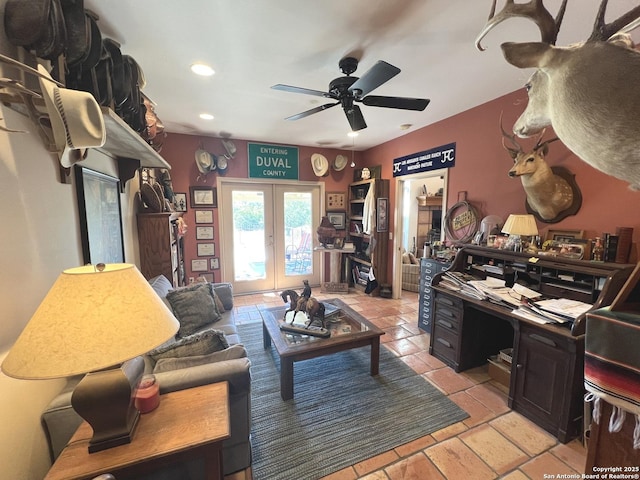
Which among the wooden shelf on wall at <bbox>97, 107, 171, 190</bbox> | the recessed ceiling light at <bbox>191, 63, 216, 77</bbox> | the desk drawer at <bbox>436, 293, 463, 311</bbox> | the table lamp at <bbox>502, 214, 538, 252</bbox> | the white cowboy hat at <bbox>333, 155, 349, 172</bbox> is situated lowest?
the desk drawer at <bbox>436, 293, 463, 311</bbox>

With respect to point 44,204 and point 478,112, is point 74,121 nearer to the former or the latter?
point 44,204

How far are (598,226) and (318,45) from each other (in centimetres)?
253

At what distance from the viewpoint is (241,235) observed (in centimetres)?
457

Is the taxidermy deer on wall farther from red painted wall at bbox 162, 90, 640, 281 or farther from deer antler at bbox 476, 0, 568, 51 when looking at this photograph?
red painted wall at bbox 162, 90, 640, 281

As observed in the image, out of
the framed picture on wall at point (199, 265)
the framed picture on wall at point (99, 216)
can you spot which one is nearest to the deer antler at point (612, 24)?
the framed picture on wall at point (99, 216)

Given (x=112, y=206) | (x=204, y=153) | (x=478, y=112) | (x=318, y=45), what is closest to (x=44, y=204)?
(x=112, y=206)

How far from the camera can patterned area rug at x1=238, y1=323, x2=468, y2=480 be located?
5.21 ft

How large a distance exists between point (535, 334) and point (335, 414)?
1543 mm

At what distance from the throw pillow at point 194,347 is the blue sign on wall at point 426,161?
3.17 metres

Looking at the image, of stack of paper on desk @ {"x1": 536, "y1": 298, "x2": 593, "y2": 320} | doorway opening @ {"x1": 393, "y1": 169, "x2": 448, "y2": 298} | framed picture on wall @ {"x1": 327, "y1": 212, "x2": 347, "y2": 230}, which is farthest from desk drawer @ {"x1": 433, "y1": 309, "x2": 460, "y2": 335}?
doorway opening @ {"x1": 393, "y1": 169, "x2": 448, "y2": 298}

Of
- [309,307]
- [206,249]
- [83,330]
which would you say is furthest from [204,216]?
[83,330]

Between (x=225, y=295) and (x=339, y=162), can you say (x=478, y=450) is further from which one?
(x=339, y=162)

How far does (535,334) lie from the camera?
5.93ft

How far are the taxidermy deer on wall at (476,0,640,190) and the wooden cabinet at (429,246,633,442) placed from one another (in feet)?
3.63
